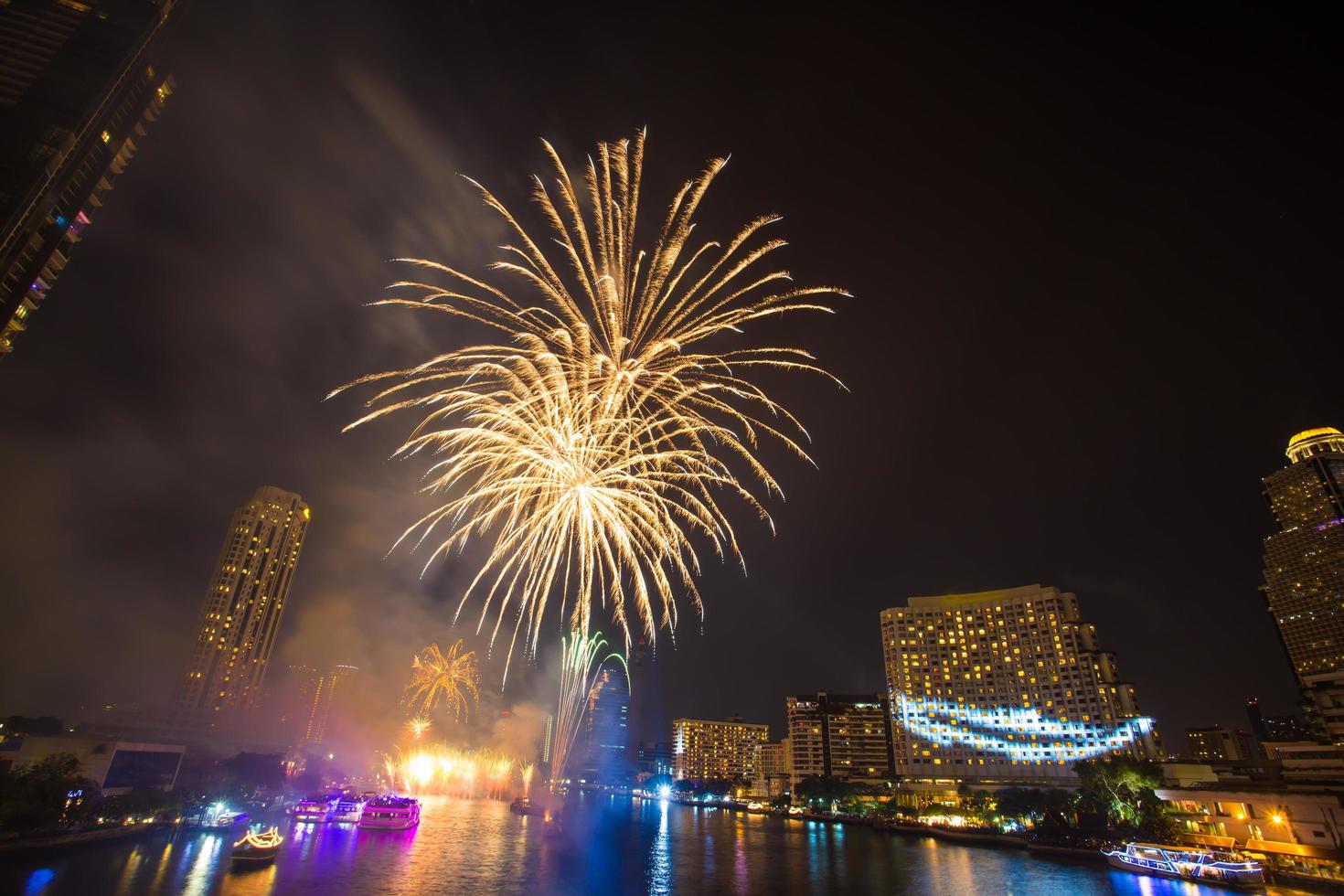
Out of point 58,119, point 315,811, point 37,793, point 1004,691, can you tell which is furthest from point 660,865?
point 1004,691

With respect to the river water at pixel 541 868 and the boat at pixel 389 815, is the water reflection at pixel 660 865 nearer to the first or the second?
the river water at pixel 541 868

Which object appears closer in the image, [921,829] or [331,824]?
[331,824]

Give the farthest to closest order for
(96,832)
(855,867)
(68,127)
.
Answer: (855,867), (96,832), (68,127)

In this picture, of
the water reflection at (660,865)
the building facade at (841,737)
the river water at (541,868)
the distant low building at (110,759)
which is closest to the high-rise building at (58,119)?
the river water at (541,868)

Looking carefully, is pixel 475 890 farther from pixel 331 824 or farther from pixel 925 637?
pixel 925 637

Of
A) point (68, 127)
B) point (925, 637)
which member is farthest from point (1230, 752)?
point (68, 127)

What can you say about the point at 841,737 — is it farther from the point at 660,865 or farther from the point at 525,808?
the point at 660,865

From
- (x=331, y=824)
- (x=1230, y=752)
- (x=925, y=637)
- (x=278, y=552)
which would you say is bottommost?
(x=331, y=824)
